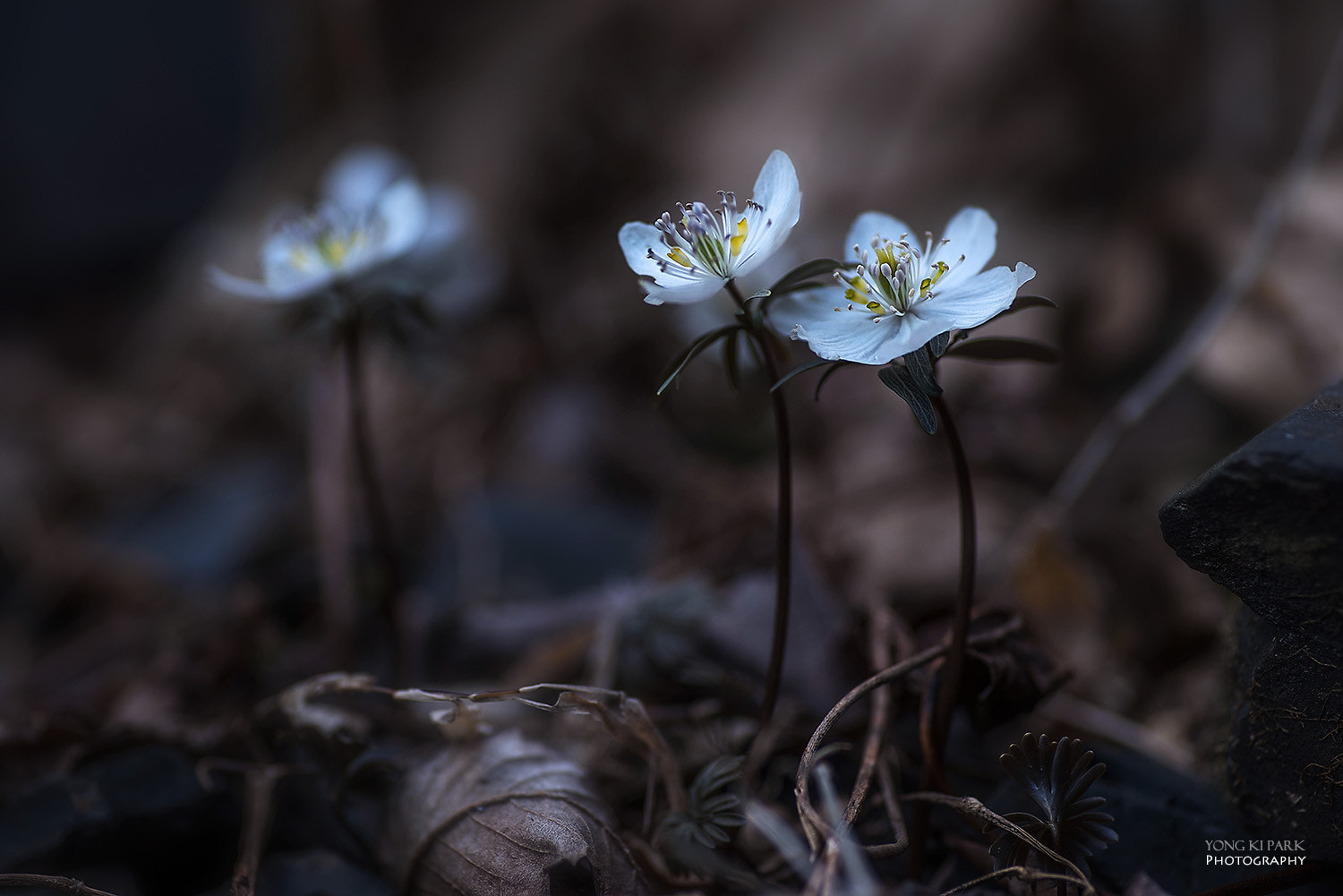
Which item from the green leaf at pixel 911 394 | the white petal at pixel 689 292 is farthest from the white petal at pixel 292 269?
the green leaf at pixel 911 394

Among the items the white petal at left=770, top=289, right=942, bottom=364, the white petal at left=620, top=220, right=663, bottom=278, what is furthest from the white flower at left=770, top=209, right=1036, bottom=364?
the white petal at left=620, top=220, right=663, bottom=278

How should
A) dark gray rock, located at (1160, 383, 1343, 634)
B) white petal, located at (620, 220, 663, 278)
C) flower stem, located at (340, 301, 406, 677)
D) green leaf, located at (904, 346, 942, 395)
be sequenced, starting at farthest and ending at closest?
flower stem, located at (340, 301, 406, 677), white petal, located at (620, 220, 663, 278), green leaf, located at (904, 346, 942, 395), dark gray rock, located at (1160, 383, 1343, 634)

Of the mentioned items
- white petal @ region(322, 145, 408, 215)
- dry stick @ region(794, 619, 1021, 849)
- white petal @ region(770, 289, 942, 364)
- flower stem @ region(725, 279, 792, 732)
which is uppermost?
white petal @ region(322, 145, 408, 215)

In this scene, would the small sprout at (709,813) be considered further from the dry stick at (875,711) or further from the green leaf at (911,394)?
the green leaf at (911,394)

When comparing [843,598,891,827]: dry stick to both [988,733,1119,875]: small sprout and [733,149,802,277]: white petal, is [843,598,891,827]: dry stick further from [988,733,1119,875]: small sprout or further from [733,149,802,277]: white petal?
[733,149,802,277]: white petal

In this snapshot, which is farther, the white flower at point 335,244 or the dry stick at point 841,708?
the white flower at point 335,244

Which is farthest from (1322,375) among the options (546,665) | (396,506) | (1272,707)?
(396,506)

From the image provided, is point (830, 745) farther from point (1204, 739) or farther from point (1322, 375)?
point (1322, 375)

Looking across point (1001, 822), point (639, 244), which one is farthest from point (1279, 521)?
point (639, 244)
